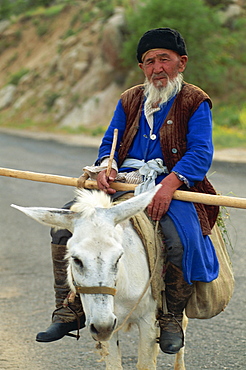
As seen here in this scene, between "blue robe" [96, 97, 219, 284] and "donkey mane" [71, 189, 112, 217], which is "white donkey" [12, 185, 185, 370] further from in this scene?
"blue robe" [96, 97, 219, 284]

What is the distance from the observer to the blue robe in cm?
365

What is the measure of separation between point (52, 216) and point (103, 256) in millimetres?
377

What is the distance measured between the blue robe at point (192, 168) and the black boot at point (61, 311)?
777mm

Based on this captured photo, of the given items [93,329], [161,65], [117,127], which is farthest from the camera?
[117,127]

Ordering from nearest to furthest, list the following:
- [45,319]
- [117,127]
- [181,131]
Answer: [181,131] < [117,127] < [45,319]

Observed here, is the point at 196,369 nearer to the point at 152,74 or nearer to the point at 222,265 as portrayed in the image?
the point at 222,265

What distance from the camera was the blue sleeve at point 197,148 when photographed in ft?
12.2

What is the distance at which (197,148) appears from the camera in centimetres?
374

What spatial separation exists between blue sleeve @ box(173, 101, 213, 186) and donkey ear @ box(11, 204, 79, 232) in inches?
34.7

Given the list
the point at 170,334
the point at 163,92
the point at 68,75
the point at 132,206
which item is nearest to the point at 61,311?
the point at 170,334

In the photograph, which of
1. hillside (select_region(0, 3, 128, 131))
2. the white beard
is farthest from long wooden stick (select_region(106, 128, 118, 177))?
hillside (select_region(0, 3, 128, 131))

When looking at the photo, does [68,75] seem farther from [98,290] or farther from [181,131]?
[98,290]

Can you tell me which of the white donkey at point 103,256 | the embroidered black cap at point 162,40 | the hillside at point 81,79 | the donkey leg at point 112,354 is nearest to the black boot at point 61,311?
the donkey leg at point 112,354

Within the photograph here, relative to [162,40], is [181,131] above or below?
below
